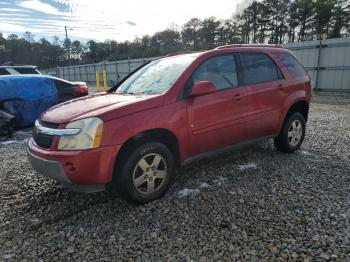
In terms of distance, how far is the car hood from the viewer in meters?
3.11

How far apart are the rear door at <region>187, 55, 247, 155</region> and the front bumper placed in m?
1.07

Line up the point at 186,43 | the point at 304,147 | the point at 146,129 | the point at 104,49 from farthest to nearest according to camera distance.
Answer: the point at 104,49 → the point at 186,43 → the point at 304,147 → the point at 146,129

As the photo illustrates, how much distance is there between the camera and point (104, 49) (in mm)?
60750

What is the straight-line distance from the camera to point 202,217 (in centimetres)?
312

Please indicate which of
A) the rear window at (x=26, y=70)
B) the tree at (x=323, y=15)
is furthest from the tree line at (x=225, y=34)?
the rear window at (x=26, y=70)

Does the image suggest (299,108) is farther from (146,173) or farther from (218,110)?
(146,173)

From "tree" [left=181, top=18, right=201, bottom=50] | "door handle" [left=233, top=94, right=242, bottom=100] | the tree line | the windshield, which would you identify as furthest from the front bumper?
"tree" [left=181, top=18, right=201, bottom=50]

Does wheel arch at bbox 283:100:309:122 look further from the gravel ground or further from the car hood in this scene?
the car hood

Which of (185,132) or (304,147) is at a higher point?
(185,132)

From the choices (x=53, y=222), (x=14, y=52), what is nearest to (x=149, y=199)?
(x=53, y=222)

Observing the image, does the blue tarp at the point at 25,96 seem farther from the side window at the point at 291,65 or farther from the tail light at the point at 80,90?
the side window at the point at 291,65

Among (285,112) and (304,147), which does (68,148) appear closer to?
(285,112)

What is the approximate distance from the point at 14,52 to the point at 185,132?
72.3m

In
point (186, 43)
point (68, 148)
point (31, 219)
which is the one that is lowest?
point (31, 219)
